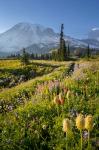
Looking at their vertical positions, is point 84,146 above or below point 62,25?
below

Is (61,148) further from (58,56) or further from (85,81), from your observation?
(58,56)

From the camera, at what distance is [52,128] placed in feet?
29.7

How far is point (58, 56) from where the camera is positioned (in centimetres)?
11500

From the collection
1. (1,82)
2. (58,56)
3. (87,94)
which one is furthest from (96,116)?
(58,56)

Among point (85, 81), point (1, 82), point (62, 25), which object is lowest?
point (1, 82)

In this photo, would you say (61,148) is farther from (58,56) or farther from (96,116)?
(58,56)

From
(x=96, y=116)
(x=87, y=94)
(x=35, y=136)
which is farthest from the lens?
(x=87, y=94)

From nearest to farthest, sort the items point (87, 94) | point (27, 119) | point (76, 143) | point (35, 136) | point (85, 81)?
point (76, 143), point (35, 136), point (27, 119), point (87, 94), point (85, 81)

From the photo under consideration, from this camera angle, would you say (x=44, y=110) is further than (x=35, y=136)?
Yes

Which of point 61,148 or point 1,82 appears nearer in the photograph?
point 61,148

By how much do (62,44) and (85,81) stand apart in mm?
104892

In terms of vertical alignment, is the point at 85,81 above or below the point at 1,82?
above

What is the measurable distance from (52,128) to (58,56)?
106 m

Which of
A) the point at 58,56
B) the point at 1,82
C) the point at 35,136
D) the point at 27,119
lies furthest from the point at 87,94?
the point at 58,56
